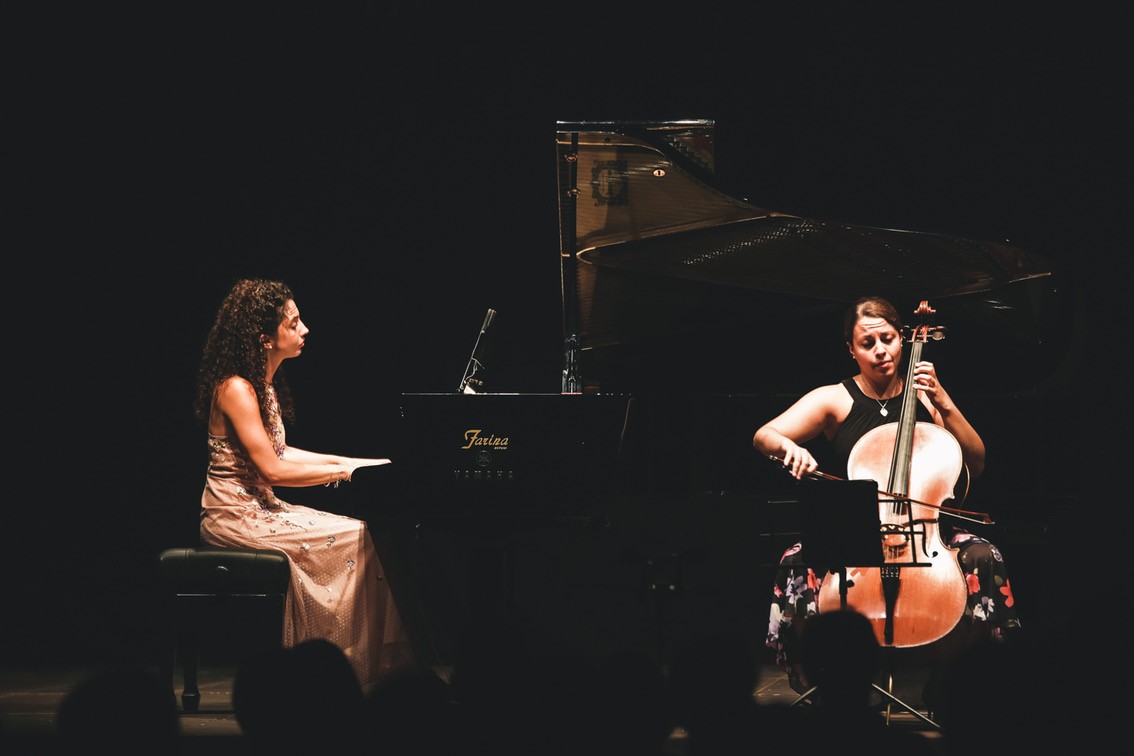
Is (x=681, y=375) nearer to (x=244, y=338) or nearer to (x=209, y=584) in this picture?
(x=244, y=338)

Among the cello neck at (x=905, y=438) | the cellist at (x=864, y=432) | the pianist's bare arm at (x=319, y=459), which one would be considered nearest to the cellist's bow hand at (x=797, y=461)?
the cellist at (x=864, y=432)

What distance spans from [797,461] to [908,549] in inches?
16.4

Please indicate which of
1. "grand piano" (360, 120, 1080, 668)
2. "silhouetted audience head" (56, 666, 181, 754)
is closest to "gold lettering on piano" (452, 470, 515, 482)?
"grand piano" (360, 120, 1080, 668)

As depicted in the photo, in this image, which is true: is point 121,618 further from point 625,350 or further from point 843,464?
point 843,464

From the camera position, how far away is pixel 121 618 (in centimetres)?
462

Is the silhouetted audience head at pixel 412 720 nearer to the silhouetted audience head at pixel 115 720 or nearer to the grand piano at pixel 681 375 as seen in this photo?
the silhouetted audience head at pixel 115 720

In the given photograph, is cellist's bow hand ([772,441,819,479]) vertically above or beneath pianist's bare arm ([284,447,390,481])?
above

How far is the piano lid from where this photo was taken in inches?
143

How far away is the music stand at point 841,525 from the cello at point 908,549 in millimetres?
76

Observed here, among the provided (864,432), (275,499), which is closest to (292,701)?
(275,499)

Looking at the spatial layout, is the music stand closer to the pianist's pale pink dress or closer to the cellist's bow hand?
the cellist's bow hand

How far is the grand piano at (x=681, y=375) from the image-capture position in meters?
3.23

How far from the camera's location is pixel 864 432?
3.61 m

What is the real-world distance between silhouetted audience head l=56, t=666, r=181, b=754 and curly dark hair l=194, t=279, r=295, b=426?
7.68 feet
